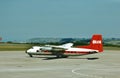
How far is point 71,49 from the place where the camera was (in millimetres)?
65938

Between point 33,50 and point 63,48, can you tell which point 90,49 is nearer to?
point 63,48

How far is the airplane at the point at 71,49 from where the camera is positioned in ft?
210

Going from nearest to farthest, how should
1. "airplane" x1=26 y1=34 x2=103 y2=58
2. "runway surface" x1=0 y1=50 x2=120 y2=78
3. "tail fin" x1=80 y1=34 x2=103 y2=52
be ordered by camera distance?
1. "runway surface" x1=0 y1=50 x2=120 y2=78
2. "tail fin" x1=80 y1=34 x2=103 y2=52
3. "airplane" x1=26 y1=34 x2=103 y2=58

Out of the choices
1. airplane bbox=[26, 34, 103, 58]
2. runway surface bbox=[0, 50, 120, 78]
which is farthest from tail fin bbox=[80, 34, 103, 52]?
runway surface bbox=[0, 50, 120, 78]

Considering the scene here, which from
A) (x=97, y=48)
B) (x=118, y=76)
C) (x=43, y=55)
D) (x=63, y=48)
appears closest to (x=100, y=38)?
(x=97, y=48)

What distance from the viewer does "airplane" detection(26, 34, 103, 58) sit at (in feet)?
210

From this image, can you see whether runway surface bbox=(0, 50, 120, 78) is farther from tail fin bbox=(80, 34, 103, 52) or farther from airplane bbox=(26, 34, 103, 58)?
airplane bbox=(26, 34, 103, 58)

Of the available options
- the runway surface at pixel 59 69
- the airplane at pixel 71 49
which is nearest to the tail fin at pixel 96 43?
the airplane at pixel 71 49

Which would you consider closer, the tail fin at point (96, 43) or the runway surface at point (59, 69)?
the runway surface at point (59, 69)

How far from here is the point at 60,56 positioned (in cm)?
6862

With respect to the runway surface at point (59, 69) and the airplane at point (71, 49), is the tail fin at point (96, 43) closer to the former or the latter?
the airplane at point (71, 49)

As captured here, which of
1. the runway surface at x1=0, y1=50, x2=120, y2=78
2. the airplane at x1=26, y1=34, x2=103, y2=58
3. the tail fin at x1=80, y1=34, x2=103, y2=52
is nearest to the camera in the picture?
the runway surface at x1=0, y1=50, x2=120, y2=78

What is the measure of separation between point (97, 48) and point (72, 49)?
4.65 meters

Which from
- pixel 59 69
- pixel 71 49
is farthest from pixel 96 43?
pixel 59 69
